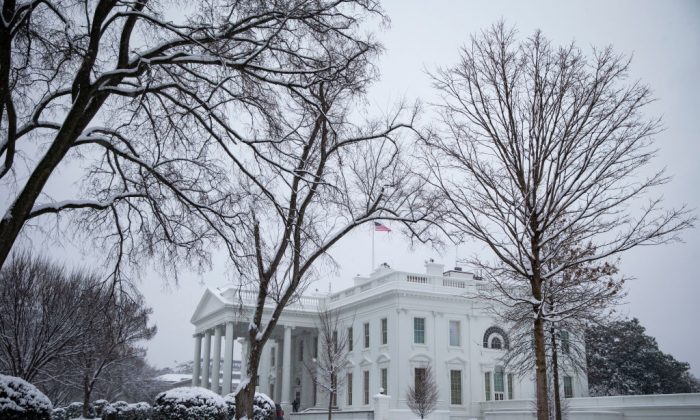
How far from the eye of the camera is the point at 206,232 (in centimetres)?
1095

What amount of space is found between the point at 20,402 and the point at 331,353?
1088 inches

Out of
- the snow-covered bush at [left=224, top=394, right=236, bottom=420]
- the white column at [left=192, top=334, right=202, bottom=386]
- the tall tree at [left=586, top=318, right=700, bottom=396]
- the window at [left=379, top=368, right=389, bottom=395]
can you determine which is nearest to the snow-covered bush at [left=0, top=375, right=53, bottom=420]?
the snow-covered bush at [left=224, top=394, right=236, bottom=420]

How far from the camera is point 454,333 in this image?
41.5 metres

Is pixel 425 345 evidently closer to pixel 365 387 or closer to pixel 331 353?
pixel 365 387

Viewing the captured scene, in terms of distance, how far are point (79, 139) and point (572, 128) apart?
32.2 feet

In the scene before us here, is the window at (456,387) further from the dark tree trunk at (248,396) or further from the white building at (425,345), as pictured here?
the dark tree trunk at (248,396)

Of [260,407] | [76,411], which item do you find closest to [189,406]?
[260,407]

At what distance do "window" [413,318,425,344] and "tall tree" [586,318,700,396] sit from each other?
17978mm

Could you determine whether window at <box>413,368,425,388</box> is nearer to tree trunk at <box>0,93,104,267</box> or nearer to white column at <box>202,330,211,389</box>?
white column at <box>202,330,211,389</box>

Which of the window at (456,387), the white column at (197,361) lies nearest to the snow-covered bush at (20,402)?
the window at (456,387)

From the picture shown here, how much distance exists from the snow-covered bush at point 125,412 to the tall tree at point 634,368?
3579cm

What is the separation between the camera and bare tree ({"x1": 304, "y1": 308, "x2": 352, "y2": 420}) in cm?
3866

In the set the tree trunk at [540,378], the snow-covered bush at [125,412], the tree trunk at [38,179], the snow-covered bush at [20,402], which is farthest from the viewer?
the snow-covered bush at [125,412]

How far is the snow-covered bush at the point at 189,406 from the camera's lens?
16.0 metres
